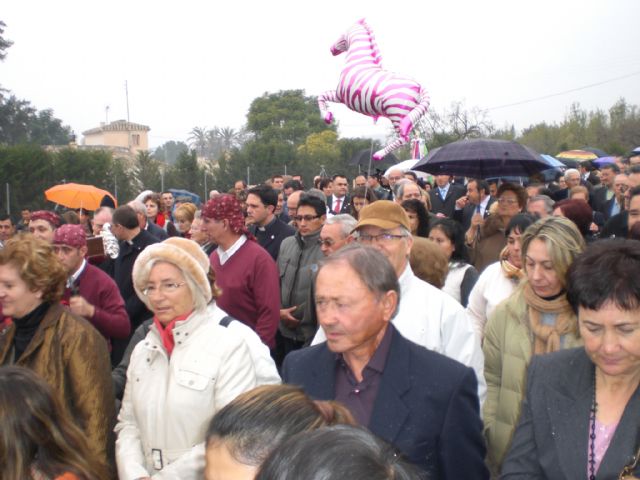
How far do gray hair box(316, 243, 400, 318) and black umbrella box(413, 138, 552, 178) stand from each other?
5127 mm

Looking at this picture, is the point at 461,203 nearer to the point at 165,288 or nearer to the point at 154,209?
the point at 154,209

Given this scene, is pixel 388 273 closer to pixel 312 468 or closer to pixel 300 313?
pixel 312 468

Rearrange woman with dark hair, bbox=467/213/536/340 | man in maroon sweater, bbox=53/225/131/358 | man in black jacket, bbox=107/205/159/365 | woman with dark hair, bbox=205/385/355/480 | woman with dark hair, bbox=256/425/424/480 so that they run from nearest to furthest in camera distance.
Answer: woman with dark hair, bbox=256/425/424/480
woman with dark hair, bbox=205/385/355/480
woman with dark hair, bbox=467/213/536/340
man in maroon sweater, bbox=53/225/131/358
man in black jacket, bbox=107/205/159/365

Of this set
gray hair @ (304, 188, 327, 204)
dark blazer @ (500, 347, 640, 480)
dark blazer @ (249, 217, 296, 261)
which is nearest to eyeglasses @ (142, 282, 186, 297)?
dark blazer @ (500, 347, 640, 480)

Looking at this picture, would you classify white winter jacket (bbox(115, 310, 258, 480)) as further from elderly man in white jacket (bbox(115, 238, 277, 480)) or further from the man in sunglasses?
the man in sunglasses

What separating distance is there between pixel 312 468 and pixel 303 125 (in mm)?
70665

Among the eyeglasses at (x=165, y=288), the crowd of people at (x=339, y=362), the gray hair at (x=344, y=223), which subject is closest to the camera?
the crowd of people at (x=339, y=362)

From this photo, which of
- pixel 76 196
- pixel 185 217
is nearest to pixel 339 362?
pixel 185 217

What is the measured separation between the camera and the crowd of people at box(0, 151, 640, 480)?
6.70 ft

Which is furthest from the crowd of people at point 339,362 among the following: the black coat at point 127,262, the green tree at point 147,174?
the green tree at point 147,174

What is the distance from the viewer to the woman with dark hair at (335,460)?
3.41 feet

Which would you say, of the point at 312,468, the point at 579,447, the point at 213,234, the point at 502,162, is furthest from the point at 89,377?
the point at 502,162

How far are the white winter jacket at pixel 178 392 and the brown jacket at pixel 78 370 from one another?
7.7 inches

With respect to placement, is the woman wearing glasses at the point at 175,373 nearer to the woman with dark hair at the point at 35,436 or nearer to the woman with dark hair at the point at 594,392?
the woman with dark hair at the point at 35,436
